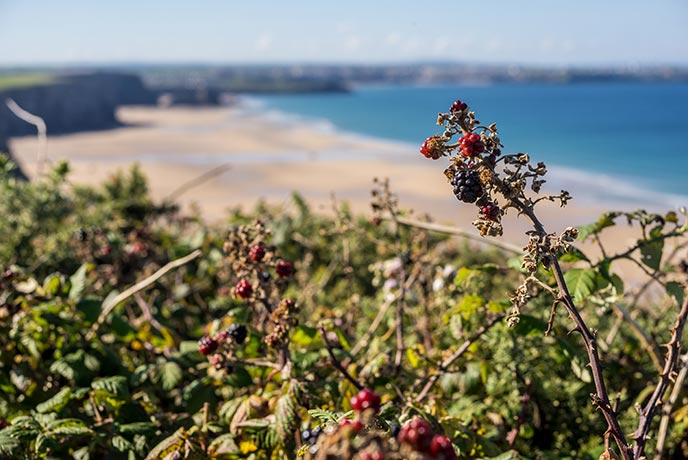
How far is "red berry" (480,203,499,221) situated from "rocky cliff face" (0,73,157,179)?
6725cm

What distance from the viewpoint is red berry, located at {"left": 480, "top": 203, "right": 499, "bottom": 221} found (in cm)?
151

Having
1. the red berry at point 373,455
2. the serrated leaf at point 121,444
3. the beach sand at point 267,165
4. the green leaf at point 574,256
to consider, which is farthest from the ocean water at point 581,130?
the beach sand at point 267,165

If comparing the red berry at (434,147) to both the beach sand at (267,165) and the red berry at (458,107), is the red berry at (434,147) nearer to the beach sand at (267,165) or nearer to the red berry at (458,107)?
the red berry at (458,107)

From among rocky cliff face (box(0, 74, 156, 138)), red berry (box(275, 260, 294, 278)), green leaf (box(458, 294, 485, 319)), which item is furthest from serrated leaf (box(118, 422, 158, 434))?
rocky cliff face (box(0, 74, 156, 138))

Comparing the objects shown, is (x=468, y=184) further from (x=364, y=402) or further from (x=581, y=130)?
(x=581, y=130)

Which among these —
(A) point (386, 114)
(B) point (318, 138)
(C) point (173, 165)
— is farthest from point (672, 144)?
(A) point (386, 114)

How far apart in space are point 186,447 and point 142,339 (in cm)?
132

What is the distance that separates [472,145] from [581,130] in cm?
6691

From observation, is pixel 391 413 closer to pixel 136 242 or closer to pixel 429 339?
pixel 429 339

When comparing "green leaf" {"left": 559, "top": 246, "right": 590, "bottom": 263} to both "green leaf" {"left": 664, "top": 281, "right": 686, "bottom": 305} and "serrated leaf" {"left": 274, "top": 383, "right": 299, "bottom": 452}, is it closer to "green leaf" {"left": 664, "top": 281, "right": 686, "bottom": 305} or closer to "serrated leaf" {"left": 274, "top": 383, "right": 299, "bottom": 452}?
"green leaf" {"left": 664, "top": 281, "right": 686, "bottom": 305}

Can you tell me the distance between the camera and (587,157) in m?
44.6

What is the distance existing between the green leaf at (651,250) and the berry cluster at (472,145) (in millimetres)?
1407

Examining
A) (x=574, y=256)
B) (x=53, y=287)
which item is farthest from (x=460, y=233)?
(x=53, y=287)

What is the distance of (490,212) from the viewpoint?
151cm
